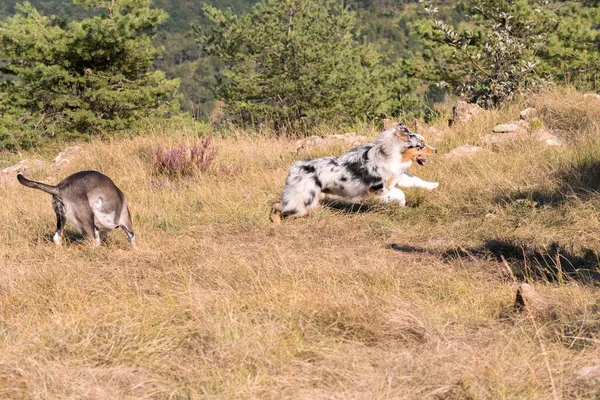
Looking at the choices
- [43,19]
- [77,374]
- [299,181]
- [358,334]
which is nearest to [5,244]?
[299,181]

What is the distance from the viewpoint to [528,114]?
10.2 m

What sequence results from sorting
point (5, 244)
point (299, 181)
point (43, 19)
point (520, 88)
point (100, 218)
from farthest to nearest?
point (43, 19)
point (520, 88)
point (299, 181)
point (5, 244)
point (100, 218)

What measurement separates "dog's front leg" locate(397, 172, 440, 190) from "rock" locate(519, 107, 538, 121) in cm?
317

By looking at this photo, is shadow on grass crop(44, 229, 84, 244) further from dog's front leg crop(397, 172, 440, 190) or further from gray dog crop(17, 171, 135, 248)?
dog's front leg crop(397, 172, 440, 190)

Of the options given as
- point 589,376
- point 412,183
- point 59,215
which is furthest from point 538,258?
point 59,215

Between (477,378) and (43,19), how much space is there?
1603cm

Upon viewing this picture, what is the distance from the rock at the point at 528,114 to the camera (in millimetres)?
10109

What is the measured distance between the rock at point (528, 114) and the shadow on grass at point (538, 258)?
4.55m

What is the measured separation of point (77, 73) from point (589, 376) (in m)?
14.9

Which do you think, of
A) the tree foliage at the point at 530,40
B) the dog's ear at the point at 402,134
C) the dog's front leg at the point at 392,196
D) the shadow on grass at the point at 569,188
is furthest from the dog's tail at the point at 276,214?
the tree foliage at the point at 530,40

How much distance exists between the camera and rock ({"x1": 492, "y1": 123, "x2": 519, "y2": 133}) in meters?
9.66

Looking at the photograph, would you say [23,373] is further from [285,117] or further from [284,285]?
[285,117]

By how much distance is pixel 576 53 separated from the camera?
2297cm

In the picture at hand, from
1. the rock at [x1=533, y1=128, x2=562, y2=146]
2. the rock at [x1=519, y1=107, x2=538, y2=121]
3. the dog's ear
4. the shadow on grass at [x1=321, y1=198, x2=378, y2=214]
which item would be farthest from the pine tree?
the dog's ear
